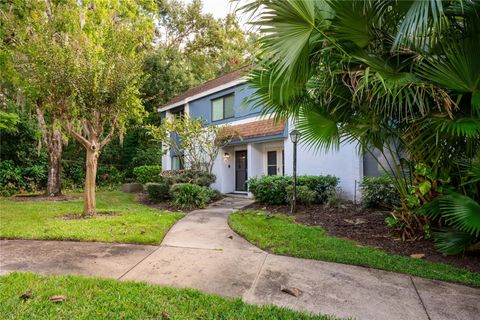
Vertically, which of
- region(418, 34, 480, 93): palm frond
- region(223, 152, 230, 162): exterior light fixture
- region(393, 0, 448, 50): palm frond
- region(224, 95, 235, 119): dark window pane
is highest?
region(224, 95, 235, 119): dark window pane

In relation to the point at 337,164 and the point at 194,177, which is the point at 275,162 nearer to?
the point at 337,164

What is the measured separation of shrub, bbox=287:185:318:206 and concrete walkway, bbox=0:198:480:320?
3559 millimetres

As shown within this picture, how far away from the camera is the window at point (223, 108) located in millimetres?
13250

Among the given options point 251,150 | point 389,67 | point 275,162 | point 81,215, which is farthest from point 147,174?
point 389,67

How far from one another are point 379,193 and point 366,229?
1908 millimetres

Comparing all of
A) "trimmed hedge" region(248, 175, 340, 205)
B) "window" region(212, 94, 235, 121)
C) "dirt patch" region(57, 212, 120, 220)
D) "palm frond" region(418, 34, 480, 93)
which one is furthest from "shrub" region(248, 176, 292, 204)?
"palm frond" region(418, 34, 480, 93)

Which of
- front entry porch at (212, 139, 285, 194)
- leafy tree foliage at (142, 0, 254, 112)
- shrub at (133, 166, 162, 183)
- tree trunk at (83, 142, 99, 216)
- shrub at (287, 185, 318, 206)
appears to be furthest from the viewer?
leafy tree foliage at (142, 0, 254, 112)

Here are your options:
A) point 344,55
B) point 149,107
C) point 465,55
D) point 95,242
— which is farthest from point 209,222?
point 149,107

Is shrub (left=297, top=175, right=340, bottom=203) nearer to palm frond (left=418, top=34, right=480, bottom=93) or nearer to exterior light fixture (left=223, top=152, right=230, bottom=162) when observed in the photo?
exterior light fixture (left=223, top=152, right=230, bottom=162)

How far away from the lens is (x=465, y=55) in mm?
3432

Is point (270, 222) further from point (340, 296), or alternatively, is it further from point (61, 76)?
point (61, 76)

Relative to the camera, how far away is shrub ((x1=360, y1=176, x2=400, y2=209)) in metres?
7.32

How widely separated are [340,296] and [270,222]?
365 cm

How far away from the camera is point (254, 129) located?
11742 millimetres
